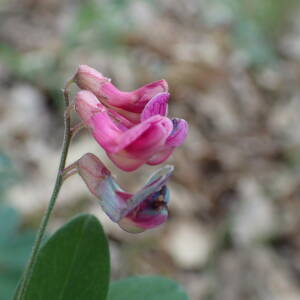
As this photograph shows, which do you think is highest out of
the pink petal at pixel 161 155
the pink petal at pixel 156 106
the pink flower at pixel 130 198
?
the pink petal at pixel 156 106

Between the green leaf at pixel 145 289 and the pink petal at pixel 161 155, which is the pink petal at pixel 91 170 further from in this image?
the green leaf at pixel 145 289

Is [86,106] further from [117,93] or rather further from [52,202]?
[52,202]

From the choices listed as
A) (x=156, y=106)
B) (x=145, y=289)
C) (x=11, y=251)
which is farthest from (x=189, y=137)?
(x=156, y=106)

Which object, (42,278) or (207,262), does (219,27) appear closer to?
(207,262)

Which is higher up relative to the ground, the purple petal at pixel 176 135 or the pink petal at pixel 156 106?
the pink petal at pixel 156 106

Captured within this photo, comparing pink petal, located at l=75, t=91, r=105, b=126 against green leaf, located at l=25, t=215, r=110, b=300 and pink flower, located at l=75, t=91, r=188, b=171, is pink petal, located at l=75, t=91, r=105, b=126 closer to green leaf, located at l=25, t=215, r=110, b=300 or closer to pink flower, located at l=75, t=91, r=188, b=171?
pink flower, located at l=75, t=91, r=188, b=171

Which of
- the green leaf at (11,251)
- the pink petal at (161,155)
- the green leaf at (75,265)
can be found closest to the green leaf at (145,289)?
the green leaf at (75,265)
